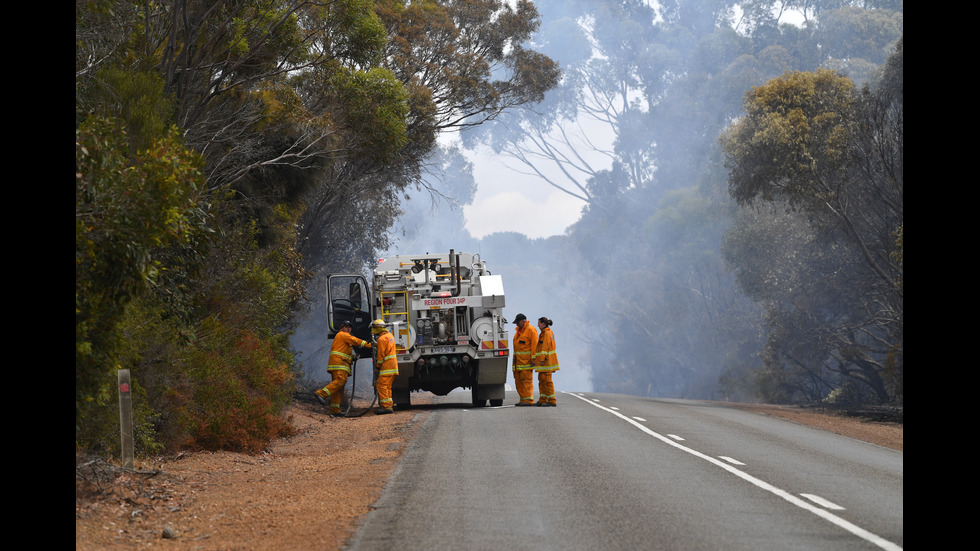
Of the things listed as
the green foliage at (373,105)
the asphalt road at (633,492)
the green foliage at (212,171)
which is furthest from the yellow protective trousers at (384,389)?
the green foliage at (373,105)

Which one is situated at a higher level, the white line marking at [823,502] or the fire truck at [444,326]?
the fire truck at [444,326]

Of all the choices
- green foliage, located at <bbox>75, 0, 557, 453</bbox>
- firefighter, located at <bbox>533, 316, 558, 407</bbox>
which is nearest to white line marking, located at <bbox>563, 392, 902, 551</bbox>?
green foliage, located at <bbox>75, 0, 557, 453</bbox>

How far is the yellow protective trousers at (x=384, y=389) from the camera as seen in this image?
1941cm

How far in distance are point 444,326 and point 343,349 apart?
Result: 2.06 metres

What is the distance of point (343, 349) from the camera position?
64.5ft

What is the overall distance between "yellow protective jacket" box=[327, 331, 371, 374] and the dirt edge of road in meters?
4.50

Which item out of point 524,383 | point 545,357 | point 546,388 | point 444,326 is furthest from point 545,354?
point 444,326

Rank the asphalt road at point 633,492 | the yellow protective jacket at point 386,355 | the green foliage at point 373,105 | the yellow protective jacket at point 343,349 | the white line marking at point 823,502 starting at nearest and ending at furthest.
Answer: the asphalt road at point 633,492
the white line marking at point 823,502
the yellow protective jacket at point 386,355
the yellow protective jacket at point 343,349
the green foliage at point 373,105

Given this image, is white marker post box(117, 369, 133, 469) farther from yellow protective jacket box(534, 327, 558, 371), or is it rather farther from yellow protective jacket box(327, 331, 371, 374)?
yellow protective jacket box(534, 327, 558, 371)

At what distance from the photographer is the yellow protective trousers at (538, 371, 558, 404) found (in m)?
20.1

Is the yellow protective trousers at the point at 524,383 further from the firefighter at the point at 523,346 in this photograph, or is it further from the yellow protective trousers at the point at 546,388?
the yellow protective trousers at the point at 546,388

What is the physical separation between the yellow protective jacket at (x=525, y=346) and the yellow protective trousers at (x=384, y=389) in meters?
2.55

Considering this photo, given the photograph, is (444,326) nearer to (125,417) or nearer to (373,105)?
(373,105)
